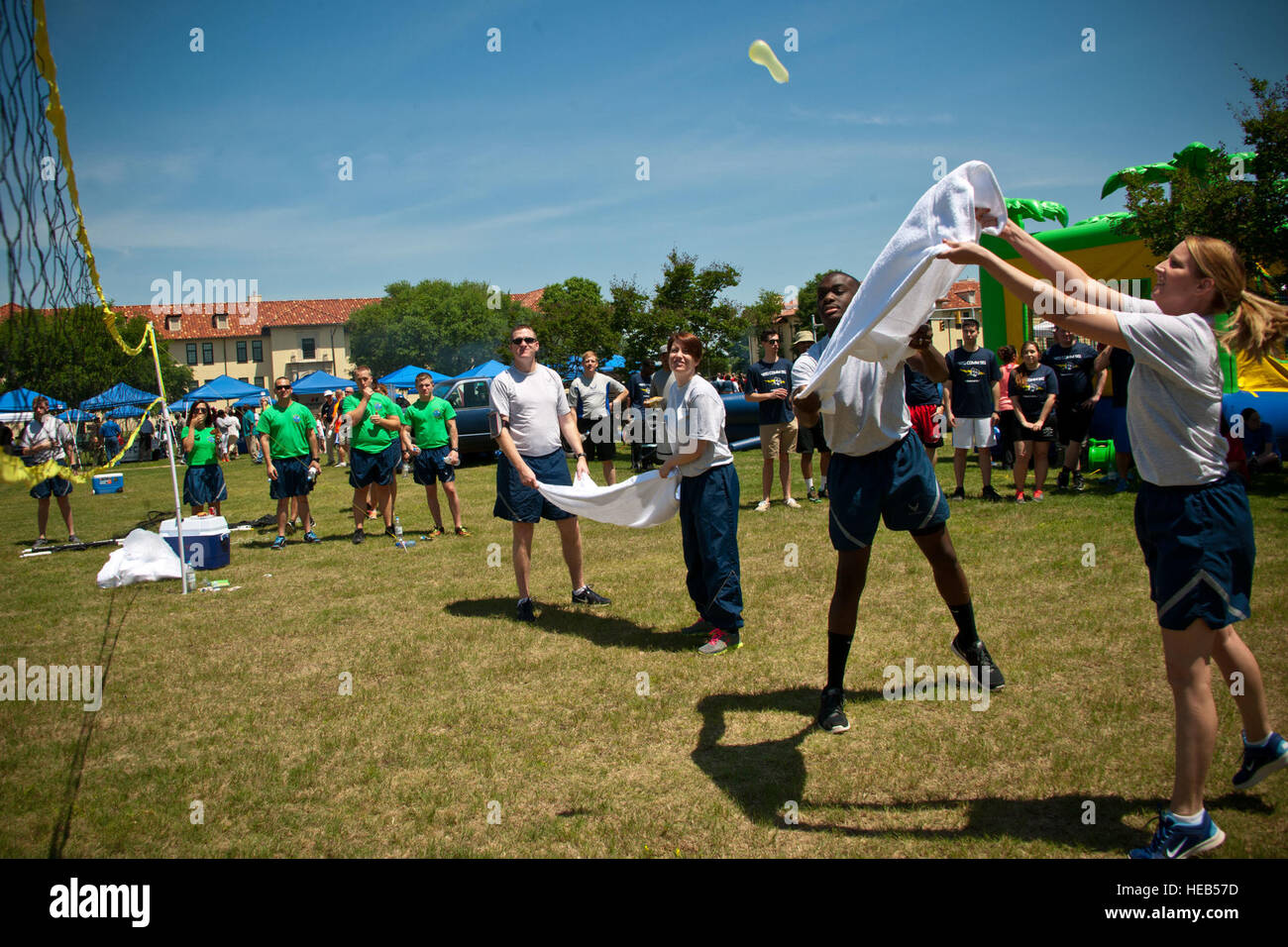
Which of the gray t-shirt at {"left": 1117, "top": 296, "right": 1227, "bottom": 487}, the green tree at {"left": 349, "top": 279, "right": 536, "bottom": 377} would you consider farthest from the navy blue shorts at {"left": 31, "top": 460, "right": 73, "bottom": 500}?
the green tree at {"left": 349, "top": 279, "right": 536, "bottom": 377}

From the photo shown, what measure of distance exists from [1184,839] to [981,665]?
174 centimetres

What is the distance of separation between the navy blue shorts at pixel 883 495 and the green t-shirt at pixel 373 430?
805 cm

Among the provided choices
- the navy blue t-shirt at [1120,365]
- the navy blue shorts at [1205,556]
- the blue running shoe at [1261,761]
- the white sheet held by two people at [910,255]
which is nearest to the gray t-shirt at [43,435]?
the white sheet held by two people at [910,255]

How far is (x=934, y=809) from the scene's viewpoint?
3469 mm

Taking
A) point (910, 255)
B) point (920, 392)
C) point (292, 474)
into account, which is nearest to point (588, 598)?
point (910, 255)

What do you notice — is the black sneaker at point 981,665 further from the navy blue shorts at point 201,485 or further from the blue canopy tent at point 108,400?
the navy blue shorts at point 201,485

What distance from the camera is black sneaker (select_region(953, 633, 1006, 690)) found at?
462 centimetres

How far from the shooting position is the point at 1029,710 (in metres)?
4.33

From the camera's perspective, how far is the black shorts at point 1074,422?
35.9ft

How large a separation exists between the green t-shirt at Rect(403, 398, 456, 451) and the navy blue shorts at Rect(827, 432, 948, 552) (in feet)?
25.9

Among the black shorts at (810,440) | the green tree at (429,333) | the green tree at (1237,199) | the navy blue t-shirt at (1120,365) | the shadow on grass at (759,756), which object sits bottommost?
the shadow on grass at (759,756)

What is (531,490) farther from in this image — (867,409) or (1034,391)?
(1034,391)

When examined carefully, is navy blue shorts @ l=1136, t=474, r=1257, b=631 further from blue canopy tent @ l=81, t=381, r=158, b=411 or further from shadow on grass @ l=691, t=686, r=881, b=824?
blue canopy tent @ l=81, t=381, r=158, b=411
